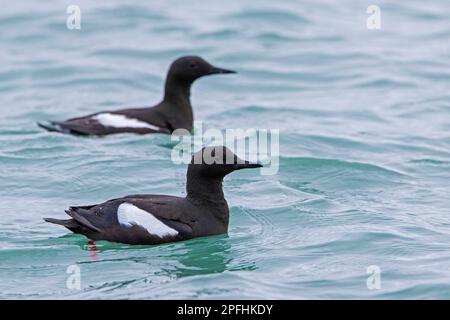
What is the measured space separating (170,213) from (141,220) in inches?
10.1

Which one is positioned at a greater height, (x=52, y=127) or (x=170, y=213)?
(x=52, y=127)

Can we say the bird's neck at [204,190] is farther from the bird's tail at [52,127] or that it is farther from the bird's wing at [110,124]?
the bird's tail at [52,127]

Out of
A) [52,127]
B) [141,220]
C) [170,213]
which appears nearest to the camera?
[141,220]

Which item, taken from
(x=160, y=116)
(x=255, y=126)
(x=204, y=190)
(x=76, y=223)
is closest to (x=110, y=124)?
(x=160, y=116)

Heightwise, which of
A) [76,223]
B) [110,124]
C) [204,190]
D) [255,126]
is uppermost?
[110,124]

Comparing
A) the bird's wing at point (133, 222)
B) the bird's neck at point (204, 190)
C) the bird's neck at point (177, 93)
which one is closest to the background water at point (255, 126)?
the bird's wing at point (133, 222)

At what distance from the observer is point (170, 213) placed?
8977 millimetres

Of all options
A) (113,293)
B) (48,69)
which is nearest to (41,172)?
(113,293)

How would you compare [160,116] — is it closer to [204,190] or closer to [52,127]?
[52,127]

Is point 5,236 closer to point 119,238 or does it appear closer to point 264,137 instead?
point 119,238

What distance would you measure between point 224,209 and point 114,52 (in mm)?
8785

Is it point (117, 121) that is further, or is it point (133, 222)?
point (117, 121)

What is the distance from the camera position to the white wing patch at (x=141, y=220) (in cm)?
887

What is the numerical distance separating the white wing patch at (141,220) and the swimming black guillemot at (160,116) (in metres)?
3.86
